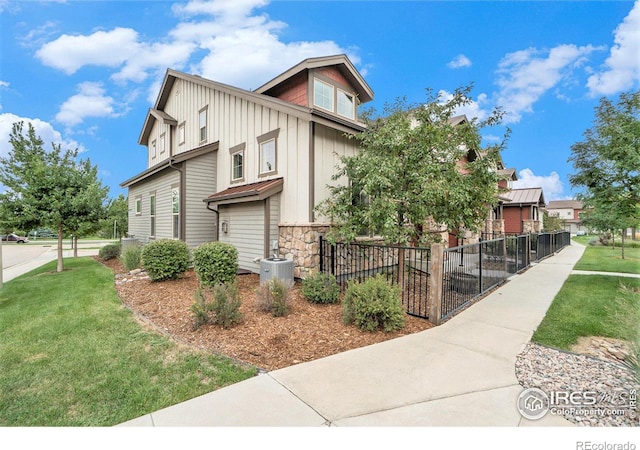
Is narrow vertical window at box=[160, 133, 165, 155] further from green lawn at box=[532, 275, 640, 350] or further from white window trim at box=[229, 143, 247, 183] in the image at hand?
green lawn at box=[532, 275, 640, 350]

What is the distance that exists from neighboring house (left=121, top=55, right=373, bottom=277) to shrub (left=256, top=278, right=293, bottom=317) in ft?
7.41

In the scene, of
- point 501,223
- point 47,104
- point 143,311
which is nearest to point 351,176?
point 143,311

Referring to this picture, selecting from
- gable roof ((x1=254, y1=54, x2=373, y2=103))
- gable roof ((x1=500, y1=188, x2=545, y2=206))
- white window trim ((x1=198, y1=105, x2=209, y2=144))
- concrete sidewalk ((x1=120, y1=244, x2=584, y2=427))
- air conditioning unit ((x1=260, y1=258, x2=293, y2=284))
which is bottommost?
concrete sidewalk ((x1=120, y1=244, x2=584, y2=427))

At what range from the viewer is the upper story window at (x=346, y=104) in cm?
1048

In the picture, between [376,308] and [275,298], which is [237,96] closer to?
[275,298]

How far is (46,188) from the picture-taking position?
10.4 metres

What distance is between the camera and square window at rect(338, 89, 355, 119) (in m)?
10.5

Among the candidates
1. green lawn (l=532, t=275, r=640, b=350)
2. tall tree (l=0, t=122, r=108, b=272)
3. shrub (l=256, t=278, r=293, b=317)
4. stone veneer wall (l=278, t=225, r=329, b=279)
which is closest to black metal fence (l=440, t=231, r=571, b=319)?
green lawn (l=532, t=275, r=640, b=350)

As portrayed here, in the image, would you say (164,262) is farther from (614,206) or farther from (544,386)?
(614,206)

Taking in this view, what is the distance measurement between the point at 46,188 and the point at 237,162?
7.02 m

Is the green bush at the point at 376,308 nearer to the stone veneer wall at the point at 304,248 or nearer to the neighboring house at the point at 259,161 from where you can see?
the stone veneer wall at the point at 304,248

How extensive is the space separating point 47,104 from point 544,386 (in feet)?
43.6

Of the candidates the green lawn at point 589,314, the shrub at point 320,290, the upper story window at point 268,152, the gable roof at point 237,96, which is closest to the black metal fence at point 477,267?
the green lawn at point 589,314

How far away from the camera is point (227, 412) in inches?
106
